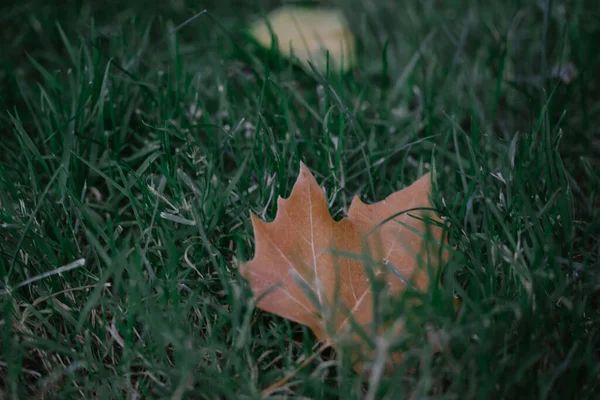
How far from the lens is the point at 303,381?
34.5 inches

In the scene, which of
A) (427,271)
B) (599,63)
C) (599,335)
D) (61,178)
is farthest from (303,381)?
(599,63)

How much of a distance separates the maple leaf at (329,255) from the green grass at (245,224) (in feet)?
0.17

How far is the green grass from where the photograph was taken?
0.89 metres

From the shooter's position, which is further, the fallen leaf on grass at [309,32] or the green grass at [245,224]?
the fallen leaf on grass at [309,32]

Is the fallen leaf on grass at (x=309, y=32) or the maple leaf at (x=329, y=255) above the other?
the fallen leaf on grass at (x=309, y=32)

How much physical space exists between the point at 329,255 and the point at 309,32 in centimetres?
121

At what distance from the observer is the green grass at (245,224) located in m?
0.89

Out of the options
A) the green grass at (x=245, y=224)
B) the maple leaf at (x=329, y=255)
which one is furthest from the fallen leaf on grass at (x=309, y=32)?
the maple leaf at (x=329, y=255)

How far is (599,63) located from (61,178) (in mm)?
1624

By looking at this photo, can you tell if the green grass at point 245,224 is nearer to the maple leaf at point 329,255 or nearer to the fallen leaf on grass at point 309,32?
the maple leaf at point 329,255

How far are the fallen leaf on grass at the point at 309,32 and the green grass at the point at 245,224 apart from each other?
0.16 m

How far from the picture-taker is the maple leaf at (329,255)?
943 mm

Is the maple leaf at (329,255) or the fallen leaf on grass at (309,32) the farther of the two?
the fallen leaf on grass at (309,32)

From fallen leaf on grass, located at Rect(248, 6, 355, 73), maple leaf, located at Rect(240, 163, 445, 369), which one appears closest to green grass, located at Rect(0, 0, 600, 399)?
maple leaf, located at Rect(240, 163, 445, 369)
